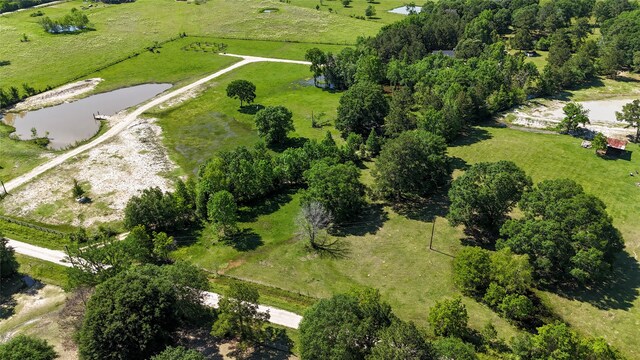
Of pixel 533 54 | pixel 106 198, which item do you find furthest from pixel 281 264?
pixel 533 54

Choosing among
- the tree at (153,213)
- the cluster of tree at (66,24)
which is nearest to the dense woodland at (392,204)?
the tree at (153,213)

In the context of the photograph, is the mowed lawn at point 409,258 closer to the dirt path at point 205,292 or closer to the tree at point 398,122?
the dirt path at point 205,292

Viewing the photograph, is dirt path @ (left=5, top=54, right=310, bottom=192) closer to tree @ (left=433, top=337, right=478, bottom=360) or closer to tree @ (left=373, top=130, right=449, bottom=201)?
tree @ (left=373, top=130, right=449, bottom=201)

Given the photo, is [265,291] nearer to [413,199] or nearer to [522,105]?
[413,199]

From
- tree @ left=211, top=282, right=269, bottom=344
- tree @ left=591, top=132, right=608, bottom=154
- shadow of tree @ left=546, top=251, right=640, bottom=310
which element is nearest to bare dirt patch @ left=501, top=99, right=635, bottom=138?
tree @ left=591, top=132, right=608, bottom=154

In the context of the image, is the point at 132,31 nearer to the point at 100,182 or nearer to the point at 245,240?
the point at 100,182
